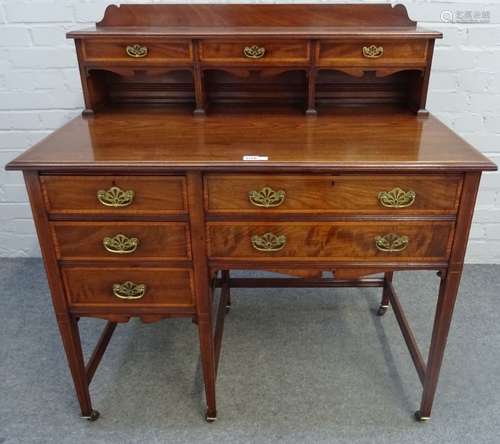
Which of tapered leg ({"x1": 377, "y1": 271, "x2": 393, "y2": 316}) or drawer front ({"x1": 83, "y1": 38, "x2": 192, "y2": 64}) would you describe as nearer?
drawer front ({"x1": 83, "y1": 38, "x2": 192, "y2": 64})

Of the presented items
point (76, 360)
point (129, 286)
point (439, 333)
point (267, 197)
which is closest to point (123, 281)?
point (129, 286)

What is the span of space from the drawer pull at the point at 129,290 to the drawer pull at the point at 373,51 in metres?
1.06

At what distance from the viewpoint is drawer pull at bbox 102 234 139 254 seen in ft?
4.46

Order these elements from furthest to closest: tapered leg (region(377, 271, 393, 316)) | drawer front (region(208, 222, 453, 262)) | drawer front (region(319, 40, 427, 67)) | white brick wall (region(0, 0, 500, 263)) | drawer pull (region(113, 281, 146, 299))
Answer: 1. tapered leg (region(377, 271, 393, 316))
2. white brick wall (region(0, 0, 500, 263))
3. drawer front (region(319, 40, 427, 67))
4. drawer pull (region(113, 281, 146, 299))
5. drawer front (region(208, 222, 453, 262))

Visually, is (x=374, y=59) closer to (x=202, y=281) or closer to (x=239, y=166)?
(x=239, y=166)

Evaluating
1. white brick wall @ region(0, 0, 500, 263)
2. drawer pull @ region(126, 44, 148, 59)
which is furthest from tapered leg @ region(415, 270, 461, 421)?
drawer pull @ region(126, 44, 148, 59)

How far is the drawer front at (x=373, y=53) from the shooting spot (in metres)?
1.59

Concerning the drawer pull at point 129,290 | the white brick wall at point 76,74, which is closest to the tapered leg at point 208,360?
the drawer pull at point 129,290

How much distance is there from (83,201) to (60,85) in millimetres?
1136

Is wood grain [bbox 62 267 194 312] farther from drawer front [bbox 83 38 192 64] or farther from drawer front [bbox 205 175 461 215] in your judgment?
drawer front [bbox 83 38 192 64]

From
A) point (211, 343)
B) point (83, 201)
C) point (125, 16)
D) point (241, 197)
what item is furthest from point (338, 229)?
point (125, 16)

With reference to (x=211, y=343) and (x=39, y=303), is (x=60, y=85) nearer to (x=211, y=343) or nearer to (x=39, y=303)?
(x=39, y=303)

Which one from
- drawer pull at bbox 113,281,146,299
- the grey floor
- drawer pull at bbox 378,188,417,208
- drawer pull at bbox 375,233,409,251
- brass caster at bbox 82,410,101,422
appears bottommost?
the grey floor

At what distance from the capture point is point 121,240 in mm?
1362
